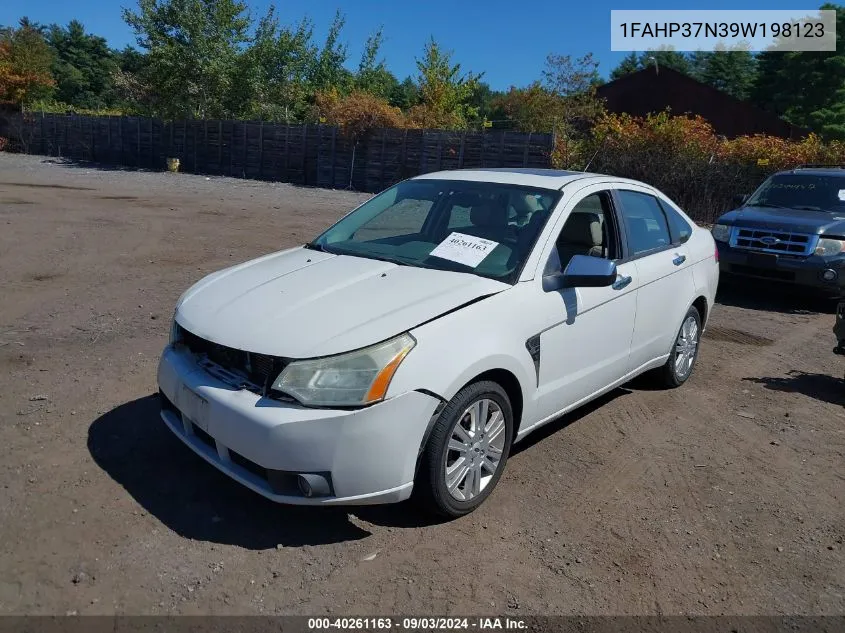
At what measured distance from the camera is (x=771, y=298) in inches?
372

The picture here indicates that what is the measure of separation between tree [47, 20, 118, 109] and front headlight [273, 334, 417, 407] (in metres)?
74.5

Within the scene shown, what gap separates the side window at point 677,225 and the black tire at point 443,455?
2618mm

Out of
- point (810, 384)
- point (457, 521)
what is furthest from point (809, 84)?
point (457, 521)

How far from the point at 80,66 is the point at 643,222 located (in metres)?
86.3

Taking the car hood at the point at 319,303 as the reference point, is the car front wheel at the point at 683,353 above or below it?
below

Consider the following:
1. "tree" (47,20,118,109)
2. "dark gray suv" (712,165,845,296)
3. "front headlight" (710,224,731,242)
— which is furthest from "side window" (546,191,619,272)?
"tree" (47,20,118,109)

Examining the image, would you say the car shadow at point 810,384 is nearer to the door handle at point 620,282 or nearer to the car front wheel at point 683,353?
the car front wheel at point 683,353

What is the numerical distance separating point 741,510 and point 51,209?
48.1 feet

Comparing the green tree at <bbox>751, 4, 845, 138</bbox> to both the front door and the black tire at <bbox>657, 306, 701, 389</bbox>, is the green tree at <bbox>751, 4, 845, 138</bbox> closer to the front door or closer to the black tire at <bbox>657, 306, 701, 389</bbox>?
the black tire at <bbox>657, 306, 701, 389</bbox>

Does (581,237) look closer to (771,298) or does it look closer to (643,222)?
(643,222)

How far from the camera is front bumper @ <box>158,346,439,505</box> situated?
117 inches

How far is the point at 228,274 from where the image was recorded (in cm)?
414

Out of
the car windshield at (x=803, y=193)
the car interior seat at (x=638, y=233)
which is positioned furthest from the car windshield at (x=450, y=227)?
the car windshield at (x=803, y=193)

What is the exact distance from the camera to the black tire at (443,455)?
10.5 ft
